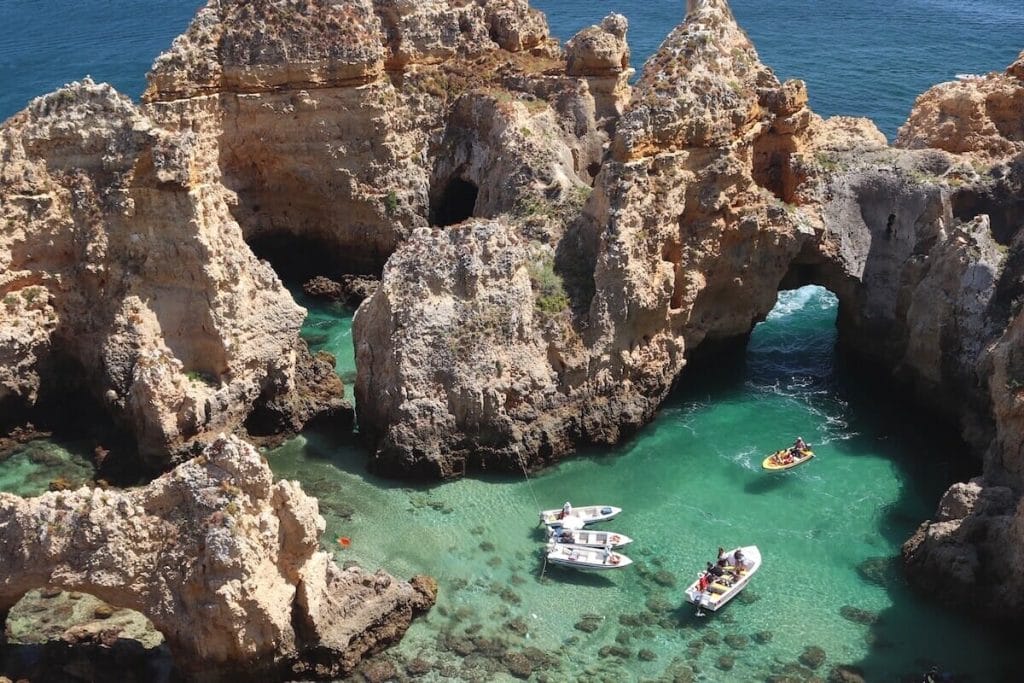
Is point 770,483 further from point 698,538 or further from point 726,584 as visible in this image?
point 726,584

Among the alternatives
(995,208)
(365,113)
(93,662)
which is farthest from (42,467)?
(995,208)

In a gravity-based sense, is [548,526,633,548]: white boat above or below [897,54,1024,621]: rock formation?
below

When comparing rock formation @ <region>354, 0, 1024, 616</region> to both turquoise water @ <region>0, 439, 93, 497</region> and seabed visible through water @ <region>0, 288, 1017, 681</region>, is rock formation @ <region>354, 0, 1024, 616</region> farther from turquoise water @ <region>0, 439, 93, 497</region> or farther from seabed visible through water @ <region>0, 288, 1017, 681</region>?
turquoise water @ <region>0, 439, 93, 497</region>

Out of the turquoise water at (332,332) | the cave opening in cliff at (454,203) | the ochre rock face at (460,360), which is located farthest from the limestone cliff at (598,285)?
the cave opening in cliff at (454,203)

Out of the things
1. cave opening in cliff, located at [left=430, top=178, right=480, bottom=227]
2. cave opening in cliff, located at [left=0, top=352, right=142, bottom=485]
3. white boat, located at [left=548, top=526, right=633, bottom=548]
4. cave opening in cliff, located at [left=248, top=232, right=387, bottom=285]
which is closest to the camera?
white boat, located at [left=548, top=526, right=633, bottom=548]

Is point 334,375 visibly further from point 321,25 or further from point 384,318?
point 321,25

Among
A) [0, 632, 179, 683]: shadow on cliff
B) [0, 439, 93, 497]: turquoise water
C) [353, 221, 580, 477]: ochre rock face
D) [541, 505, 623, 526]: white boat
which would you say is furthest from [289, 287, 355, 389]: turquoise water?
[0, 632, 179, 683]: shadow on cliff
